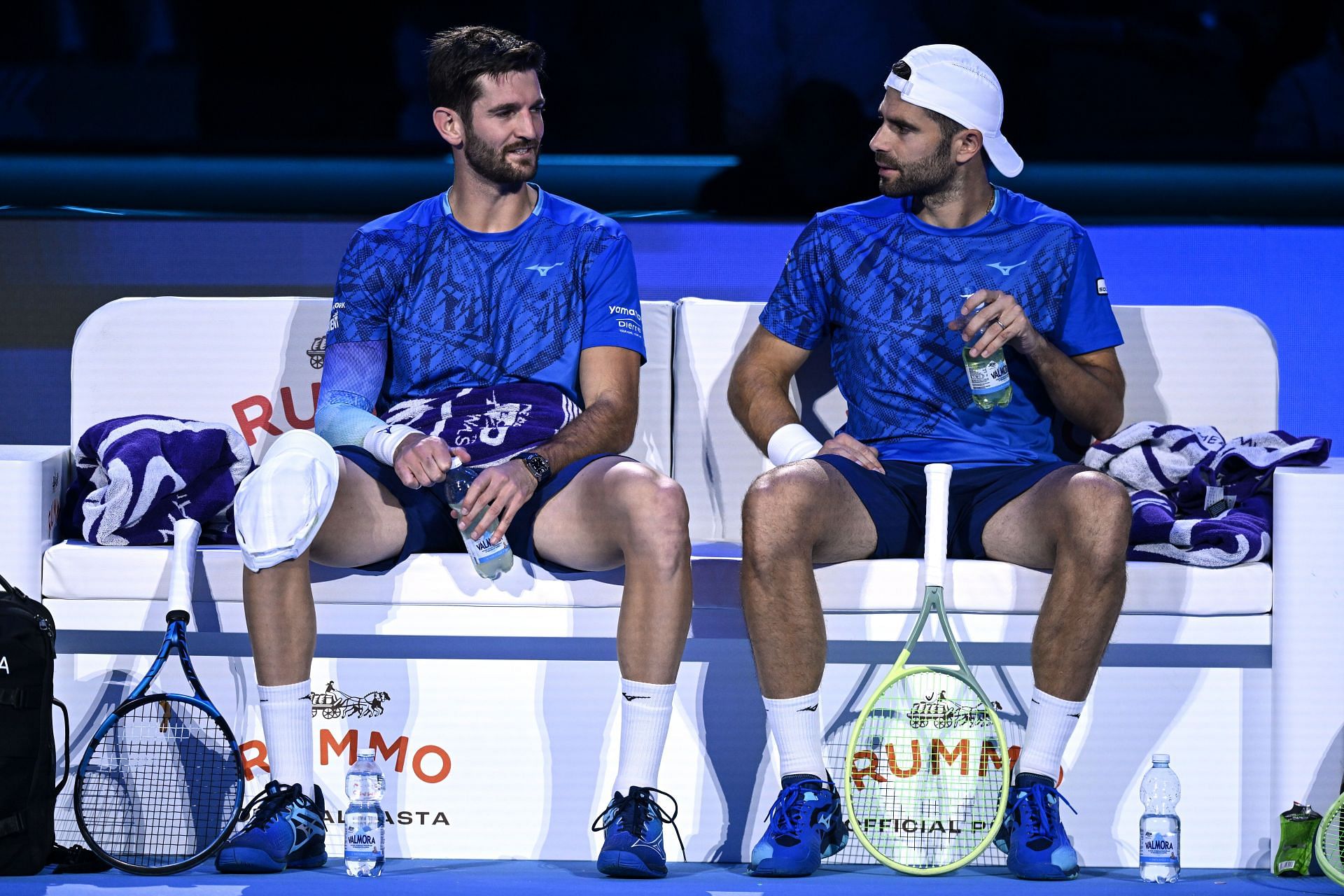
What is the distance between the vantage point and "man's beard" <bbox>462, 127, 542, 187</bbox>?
3434mm

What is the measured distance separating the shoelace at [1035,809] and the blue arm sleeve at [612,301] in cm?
113

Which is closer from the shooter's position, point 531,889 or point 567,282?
point 531,889

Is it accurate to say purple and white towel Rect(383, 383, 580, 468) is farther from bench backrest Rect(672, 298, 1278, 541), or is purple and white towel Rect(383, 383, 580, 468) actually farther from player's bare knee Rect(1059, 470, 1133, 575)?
player's bare knee Rect(1059, 470, 1133, 575)

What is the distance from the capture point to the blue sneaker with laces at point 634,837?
2.80 metres

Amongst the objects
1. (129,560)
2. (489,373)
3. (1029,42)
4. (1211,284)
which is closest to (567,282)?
→ (489,373)

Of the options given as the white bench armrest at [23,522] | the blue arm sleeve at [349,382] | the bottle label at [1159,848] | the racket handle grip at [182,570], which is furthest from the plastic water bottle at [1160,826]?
the white bench armrest at [23,522]

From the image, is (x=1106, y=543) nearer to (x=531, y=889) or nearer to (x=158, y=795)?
(x=531, y=889)

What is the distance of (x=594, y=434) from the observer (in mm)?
3230

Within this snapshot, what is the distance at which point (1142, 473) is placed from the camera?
11.1 feet

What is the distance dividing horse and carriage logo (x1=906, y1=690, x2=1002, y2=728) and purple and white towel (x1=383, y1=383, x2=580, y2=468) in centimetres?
86

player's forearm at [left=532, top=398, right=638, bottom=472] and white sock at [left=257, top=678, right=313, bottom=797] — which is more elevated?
player's forearm at [left=532, top=398, right=638, bottom=472]

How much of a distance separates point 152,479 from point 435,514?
55 centimetres

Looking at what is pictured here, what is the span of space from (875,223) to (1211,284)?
4.35 ft

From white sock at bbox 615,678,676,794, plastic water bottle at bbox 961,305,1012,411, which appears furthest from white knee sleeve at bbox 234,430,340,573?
plastic water bottle at bbox 961,305,1012,411
